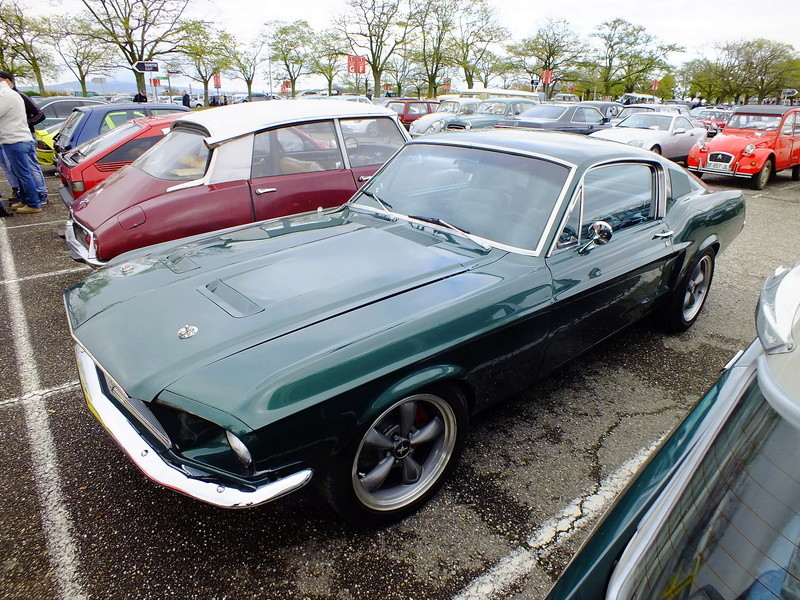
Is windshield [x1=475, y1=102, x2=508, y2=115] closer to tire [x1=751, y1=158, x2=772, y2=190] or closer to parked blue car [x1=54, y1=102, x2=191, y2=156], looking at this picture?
tire [x1=751, y1=158, x2=772, y2=190]

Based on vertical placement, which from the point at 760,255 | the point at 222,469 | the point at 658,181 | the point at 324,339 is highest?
the point at 658,181

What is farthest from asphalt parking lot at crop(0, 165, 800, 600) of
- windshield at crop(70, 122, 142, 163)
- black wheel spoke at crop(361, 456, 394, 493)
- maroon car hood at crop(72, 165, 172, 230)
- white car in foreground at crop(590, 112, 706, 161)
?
white car in foreground at crop(590, 112, 706, 161)

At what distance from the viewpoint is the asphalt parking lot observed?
6.52 feet

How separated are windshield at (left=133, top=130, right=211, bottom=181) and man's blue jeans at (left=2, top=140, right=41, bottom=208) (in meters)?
3.41

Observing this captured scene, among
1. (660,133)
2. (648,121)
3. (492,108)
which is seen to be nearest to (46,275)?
(660,133)

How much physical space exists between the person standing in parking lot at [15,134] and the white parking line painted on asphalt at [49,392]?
215 inches

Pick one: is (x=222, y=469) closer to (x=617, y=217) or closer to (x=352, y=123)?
(x=617, y=217)

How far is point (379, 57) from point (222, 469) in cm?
4470

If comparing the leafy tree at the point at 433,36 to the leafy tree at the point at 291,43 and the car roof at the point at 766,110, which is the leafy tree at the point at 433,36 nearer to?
the leafy tree at the point at 291,43

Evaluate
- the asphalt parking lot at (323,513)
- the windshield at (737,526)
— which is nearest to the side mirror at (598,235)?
the asphalt parking lot at (323,513)

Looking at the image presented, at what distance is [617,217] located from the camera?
130 inches

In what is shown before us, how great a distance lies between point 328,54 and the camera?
42906 millimetres

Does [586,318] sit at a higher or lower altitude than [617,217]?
lower

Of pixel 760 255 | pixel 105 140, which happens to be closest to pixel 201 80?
pixel 105 140
